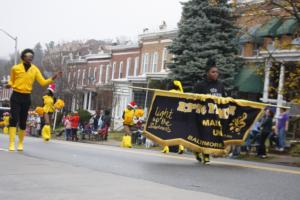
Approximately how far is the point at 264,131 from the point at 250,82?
46.7 feet

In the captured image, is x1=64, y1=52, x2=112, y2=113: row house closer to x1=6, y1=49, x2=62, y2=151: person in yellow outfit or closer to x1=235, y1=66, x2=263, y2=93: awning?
x1=235, y1=66, x2=263, y2=93: awning

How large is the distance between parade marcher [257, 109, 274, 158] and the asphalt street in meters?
8.68

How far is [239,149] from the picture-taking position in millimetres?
18594

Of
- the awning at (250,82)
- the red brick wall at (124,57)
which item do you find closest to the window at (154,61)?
the red brick wall at (124,57)

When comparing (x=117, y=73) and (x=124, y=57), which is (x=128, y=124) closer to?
(x=124, y=57)

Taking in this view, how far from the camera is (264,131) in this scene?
1905 centimetres

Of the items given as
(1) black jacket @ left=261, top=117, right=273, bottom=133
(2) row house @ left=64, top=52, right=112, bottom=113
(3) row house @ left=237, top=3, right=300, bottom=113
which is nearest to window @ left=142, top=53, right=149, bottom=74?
(2) row house @ left=64, top=52, right=112, bottom=113

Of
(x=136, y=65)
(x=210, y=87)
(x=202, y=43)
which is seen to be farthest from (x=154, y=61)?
(x=210, y=87)

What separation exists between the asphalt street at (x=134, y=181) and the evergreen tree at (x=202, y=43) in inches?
927

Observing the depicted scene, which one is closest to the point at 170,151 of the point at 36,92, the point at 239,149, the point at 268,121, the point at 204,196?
the point at 239,149

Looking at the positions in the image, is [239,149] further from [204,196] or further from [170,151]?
[204,196]

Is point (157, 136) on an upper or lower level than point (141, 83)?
lower

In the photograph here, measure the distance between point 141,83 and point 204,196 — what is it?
1606 inches

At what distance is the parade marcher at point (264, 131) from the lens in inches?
729
